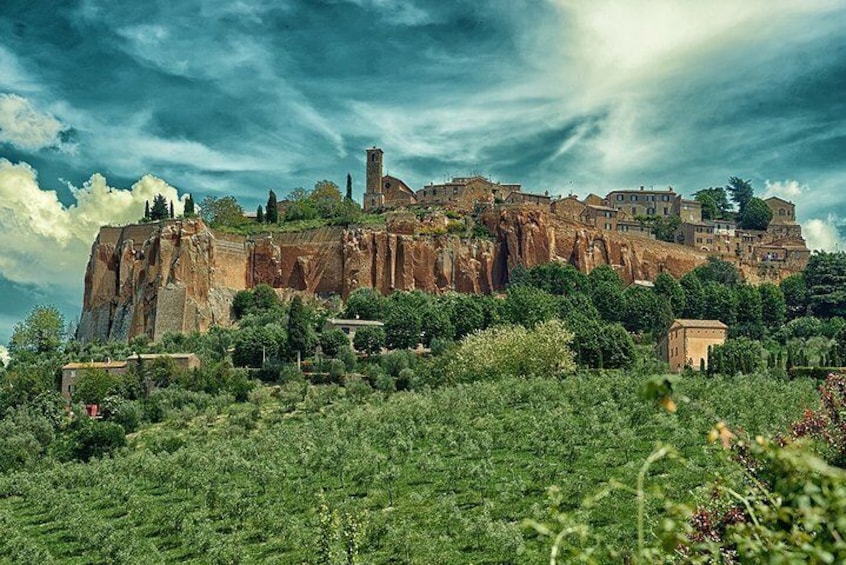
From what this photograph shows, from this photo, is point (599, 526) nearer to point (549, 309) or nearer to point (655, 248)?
point (549, 309)

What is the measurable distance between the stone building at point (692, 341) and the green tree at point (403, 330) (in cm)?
1585

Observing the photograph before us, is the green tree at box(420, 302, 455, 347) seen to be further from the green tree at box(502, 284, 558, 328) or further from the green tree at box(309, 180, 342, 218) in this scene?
the green tree at box(309, 180, 342, 218)

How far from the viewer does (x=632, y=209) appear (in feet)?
323

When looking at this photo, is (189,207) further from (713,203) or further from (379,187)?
(713,203)

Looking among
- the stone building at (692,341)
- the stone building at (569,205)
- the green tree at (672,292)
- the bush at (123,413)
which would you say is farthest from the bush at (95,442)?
the stone building at (569,205)

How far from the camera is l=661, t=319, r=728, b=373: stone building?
173 feet

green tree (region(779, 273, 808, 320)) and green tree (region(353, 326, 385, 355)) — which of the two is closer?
green tree (region(353, 326, 385, 355))

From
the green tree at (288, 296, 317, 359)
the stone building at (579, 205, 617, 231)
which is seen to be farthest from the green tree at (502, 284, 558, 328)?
the stone building at (579, 205, 617, 231)

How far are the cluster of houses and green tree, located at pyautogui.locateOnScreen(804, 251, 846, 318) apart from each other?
32.2 ft

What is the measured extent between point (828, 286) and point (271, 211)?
47.9 meters

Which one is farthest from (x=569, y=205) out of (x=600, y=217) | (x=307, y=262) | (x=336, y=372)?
(x=336, y=372)

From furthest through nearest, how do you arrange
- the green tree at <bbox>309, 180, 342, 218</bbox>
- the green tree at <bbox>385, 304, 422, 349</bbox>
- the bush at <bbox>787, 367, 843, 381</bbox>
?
the green tree at <bbox>309, 180, 342, 218</bbox>
the green tree at <bbox>385, 304, 422, 349</bbox>
the bush at <bbox>787, 367, 843, 381</bbox>

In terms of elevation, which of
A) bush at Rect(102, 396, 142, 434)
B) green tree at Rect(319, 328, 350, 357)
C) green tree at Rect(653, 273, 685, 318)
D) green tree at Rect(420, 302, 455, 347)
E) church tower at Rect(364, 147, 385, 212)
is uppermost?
church tower at Rect(364, 147, 385, 212)

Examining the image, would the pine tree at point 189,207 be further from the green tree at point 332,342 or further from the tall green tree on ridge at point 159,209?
the green tree at point 332,342
